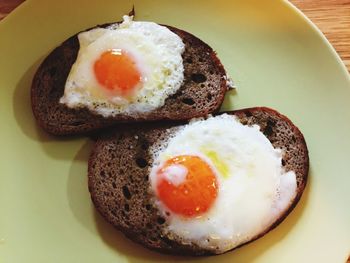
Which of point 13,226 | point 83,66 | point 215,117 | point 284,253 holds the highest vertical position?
point 83,66

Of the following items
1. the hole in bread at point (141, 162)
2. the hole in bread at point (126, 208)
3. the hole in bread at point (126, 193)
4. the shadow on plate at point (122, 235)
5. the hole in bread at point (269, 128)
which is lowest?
the shadow on plate at point (122, 235)

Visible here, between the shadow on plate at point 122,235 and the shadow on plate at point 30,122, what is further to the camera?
the shadow on plate at point 30,122

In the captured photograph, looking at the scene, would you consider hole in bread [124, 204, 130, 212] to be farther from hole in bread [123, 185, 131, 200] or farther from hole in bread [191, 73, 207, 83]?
hole in bread [191, 73, 207, 83]

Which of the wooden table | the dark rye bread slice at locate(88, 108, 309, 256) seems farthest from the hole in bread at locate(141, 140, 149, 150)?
the wooden table

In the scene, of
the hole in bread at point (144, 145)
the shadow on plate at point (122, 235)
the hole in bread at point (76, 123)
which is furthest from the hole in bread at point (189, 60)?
the shadow on plate at point (122, 235)

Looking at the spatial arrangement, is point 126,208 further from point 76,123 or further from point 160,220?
point 76,123

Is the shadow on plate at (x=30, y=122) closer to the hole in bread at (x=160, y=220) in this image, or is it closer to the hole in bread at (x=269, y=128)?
the hole in bread at (x=160, y=220)

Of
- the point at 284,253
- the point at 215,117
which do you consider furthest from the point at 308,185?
the point at 215,117

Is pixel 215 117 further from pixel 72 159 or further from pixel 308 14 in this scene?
pixel 308 14
